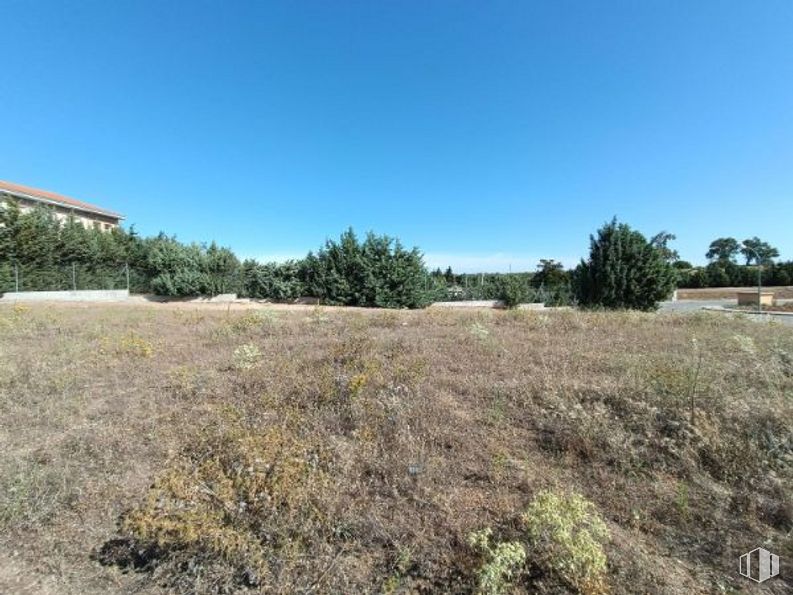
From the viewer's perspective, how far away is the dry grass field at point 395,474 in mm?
1983

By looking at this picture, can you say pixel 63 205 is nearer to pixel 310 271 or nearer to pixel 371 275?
pixel 310 271

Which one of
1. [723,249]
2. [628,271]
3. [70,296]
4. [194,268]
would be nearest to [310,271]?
[194,268]

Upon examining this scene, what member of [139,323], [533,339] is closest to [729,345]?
[533,339]

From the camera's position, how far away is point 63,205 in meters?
34.0

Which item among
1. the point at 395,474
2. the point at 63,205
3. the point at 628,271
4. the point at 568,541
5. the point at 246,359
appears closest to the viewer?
the point at 568,541

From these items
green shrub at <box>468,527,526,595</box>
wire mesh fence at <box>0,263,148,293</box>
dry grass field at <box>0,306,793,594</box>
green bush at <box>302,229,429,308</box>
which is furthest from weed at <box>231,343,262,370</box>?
wire mesh fence at <box>0,263,148,293</box>

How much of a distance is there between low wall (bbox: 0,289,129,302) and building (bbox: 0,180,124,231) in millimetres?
9695

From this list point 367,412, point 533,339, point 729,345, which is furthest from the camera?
point 533,339

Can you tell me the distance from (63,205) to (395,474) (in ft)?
144

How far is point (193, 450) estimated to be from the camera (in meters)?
3.08

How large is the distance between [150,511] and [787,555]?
11.2 ft

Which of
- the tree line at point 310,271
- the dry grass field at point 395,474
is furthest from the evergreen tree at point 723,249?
the dry grass field at point 395,474

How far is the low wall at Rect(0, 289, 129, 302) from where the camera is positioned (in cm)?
1831

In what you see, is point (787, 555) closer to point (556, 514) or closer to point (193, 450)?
point (556, 514)
